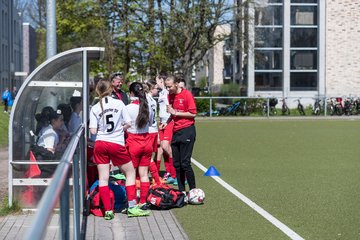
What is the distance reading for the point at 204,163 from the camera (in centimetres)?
1659

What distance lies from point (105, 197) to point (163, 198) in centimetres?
97

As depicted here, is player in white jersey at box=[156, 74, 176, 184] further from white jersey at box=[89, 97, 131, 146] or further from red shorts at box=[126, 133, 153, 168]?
white jersey at box=[89, 97, 131, 146]

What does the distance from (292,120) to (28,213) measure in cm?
3117

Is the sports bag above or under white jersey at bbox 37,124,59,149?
under

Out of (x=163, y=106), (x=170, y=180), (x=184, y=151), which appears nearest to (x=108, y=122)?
(x=184, y=151)

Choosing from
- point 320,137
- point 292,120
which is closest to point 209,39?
point 292,120

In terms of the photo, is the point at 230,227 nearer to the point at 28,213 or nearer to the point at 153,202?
the point at 153,202

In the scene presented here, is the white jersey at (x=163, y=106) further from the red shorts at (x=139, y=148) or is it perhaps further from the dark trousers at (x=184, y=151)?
the red shorts at (x=139, y=148)

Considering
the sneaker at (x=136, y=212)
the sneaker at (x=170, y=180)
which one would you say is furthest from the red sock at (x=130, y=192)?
the sneaker at (x=170, y=180)

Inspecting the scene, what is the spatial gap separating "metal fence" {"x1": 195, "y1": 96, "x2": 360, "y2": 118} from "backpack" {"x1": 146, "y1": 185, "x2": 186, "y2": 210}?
31.8 metres

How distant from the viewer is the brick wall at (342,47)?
2028 inches

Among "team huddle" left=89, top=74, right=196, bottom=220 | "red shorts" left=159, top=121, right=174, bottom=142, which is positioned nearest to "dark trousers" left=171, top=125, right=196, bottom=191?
"team huddle" left=89, top=74, right=196, bottom=220

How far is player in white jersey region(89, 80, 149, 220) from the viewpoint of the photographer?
30.2 ft

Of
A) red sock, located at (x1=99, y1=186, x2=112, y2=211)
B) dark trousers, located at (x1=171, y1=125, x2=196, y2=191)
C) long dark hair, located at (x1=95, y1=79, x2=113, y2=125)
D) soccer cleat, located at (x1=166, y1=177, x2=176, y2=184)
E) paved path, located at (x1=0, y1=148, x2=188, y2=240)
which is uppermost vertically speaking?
long dark hair, located at (x1=95, y1=79, x2=113, y2=125)
